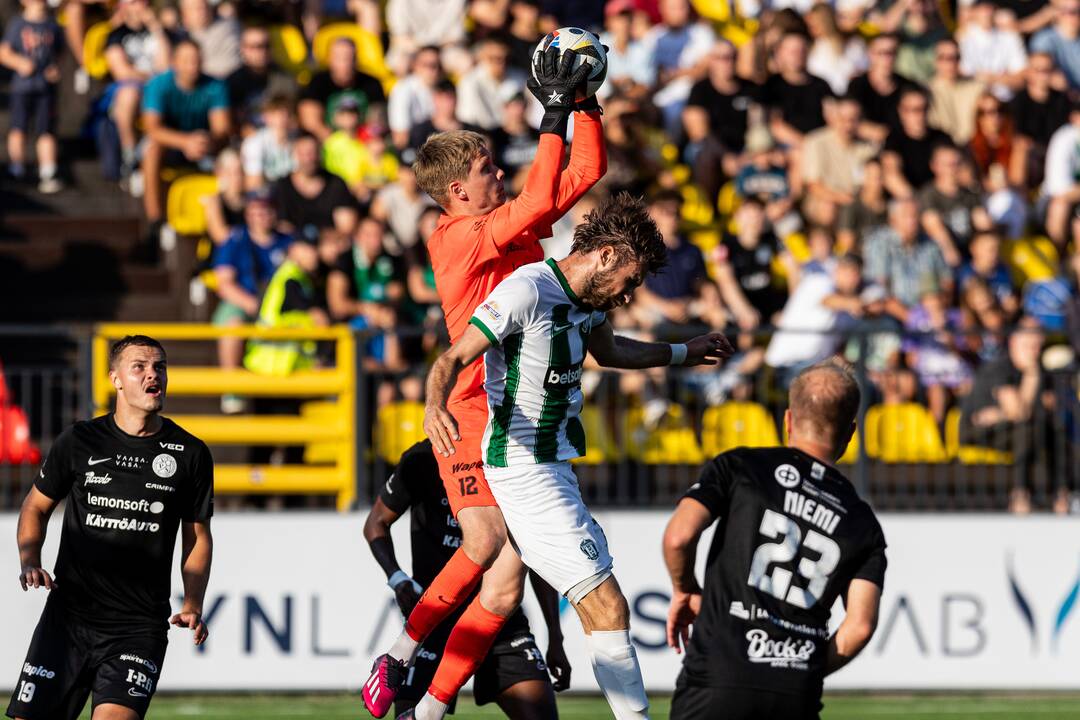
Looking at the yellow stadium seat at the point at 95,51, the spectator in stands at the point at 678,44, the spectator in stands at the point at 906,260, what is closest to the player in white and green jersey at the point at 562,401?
the spectator in stands at the point at 906,260

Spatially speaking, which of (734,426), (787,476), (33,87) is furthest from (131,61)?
A: (787,476)

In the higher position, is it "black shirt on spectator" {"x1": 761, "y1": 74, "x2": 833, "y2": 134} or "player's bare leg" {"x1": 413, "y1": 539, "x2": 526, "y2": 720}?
"black shirt on spectator" {"x1": 761, "y1": 74, "x2": 833, "y2": 134}

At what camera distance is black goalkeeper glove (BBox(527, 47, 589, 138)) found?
22.8ft

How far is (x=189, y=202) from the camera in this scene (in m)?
14.7

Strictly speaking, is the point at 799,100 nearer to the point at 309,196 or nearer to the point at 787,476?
the point at 309,196

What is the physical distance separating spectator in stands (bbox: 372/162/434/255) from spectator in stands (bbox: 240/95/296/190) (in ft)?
3.40

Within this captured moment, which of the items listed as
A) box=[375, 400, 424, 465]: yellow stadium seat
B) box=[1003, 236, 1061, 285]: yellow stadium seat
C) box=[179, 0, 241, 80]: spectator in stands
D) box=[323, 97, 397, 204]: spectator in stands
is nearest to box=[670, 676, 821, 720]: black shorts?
box=[375, 400, 424, 465]: yellow stadium seat

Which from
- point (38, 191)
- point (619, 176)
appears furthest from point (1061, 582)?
point (38, 191)

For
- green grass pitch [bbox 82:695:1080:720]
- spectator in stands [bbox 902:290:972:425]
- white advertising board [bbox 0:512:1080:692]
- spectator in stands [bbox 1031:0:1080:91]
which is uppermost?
spectator in stands [bbox 1031:0:1080:91]

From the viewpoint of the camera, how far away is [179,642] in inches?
455

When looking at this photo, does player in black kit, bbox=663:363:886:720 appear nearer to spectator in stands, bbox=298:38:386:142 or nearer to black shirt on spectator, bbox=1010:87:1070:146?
spectator in stands, bbox=298:38:386:142

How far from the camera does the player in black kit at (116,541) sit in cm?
695

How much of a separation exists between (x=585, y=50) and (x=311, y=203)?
723 centimetres

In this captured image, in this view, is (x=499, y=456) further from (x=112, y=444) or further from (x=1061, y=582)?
(x=1061, y=582)
